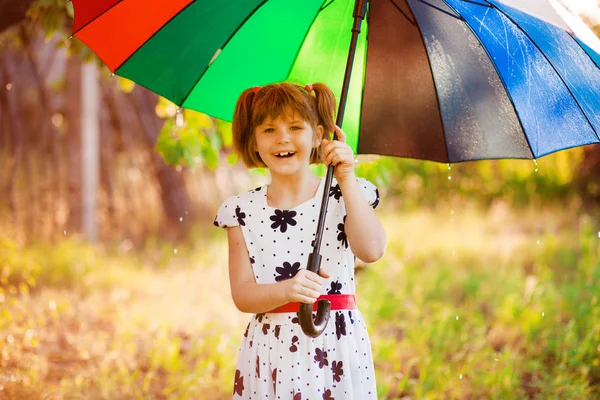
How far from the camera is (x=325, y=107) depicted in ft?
7.93

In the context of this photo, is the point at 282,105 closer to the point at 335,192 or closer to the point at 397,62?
the point at 335,192

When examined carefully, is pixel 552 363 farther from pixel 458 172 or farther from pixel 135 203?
pixel 458 172

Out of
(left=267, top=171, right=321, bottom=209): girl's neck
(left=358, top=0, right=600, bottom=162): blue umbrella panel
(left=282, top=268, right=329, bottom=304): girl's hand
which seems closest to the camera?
(left=282, top=268, right=329, bottom=304): girl's hand

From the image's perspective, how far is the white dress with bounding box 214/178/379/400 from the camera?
7.46ft

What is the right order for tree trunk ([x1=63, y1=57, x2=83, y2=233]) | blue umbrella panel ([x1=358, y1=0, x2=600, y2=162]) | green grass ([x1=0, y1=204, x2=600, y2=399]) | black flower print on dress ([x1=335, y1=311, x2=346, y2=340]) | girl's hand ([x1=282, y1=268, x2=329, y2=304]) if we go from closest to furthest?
1. girl's hand ([x1=282, y1=268, x2=329, y2=304])
2. black flower print on dress ([x1=335, y1=311, x2=346, y2=340])
3. blue umbrella panel ([x1=358, y1=0, x2=600, y2=162])
4. green grass ([x1=0, y1=204, x2=600, y2=399])
5. tree trunk ([x1=63, y1=57, x2=83, y2=233])

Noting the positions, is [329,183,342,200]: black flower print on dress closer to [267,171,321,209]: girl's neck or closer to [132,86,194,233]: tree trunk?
[267,171,321,209]: girl's neck

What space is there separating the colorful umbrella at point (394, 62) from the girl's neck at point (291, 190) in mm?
302

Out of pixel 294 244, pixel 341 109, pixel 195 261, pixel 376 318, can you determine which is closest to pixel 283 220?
pixel 294 244

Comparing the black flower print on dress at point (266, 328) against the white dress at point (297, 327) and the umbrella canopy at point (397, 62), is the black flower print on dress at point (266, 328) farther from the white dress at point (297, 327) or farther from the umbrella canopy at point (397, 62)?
the umbrella canopy at point (397, 62)

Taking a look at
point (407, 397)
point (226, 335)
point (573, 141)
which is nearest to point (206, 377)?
point (226, 335)

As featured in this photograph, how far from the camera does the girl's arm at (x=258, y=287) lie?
2.11 m

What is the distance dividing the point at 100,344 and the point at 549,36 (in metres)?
3.32

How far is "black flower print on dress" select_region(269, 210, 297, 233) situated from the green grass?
5.79 feet

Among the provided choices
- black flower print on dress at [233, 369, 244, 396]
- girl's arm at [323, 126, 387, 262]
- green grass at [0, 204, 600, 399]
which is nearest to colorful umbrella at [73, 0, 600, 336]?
→ girl's arm at [323, 126, 387, 262]
